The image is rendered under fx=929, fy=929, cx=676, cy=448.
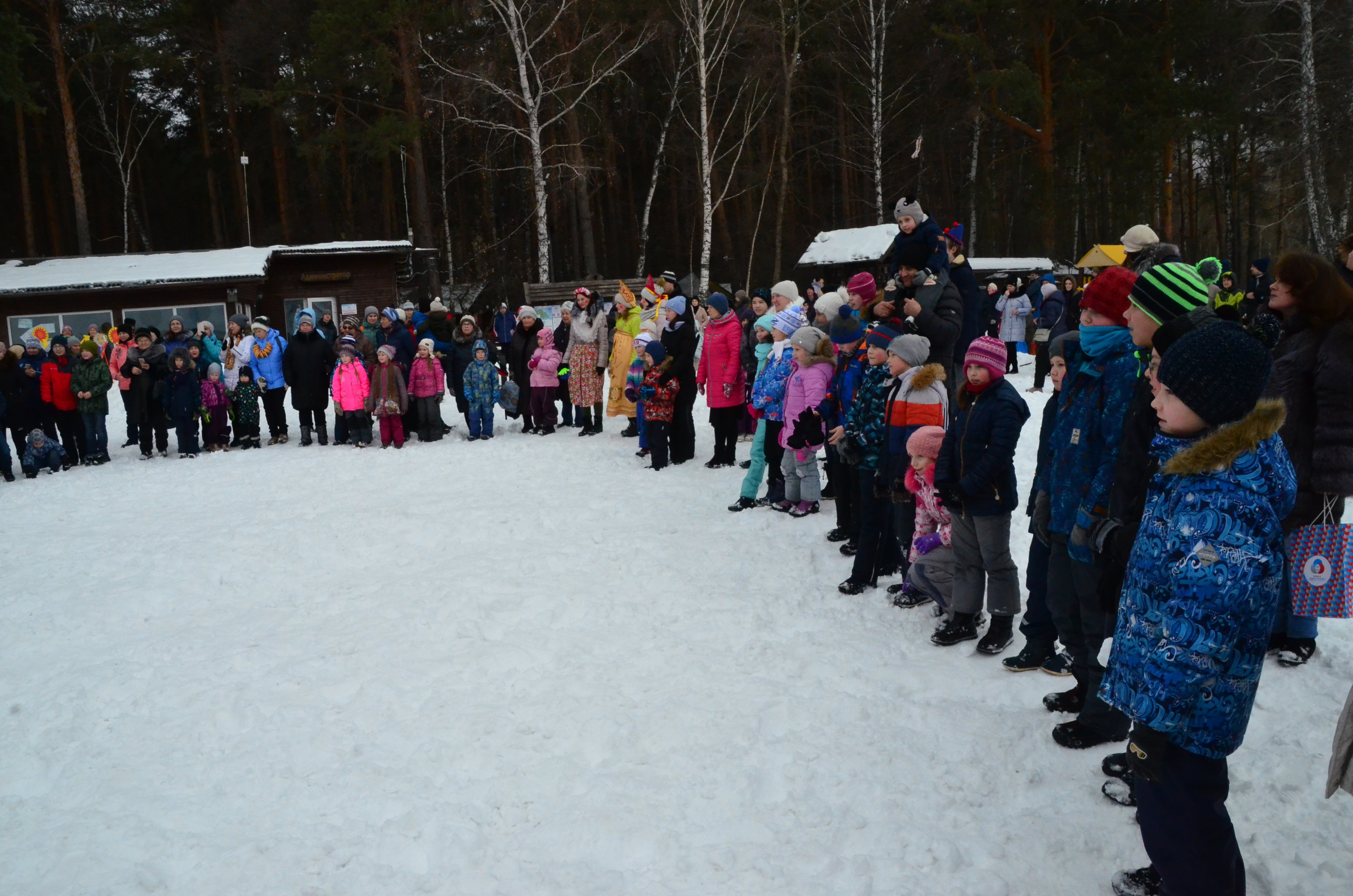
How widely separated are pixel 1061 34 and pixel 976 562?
26748 millimetres

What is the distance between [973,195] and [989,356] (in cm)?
2841

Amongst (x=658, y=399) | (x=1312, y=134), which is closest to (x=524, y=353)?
(x=658, y=399)

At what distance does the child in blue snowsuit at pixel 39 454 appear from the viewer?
1132 centimetres

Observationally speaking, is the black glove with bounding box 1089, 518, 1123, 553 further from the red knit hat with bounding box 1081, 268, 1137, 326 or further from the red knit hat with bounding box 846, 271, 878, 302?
the red knit hat with bounding box 846, 271, 878, 302

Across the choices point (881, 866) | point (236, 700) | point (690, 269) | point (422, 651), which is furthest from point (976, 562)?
point (690, 269)

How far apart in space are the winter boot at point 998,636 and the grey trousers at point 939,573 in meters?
0.29

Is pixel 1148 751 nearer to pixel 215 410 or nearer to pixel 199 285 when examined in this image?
pixel 215 410

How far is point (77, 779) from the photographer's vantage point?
4.08 meters

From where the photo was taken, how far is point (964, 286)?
7.02m

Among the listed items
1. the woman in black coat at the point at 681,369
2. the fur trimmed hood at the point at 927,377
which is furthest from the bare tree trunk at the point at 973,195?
the fur trimmed hood at the point at 927,377

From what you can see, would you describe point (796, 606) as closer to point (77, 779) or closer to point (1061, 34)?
point (77, 779)

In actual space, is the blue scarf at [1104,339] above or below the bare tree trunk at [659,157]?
below

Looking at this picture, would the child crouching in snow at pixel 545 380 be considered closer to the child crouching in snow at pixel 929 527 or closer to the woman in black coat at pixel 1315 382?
the child crouching in snow at pixel 929 527

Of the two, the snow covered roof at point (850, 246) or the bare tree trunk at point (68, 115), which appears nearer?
the snow covered roof at point (850, 246)
